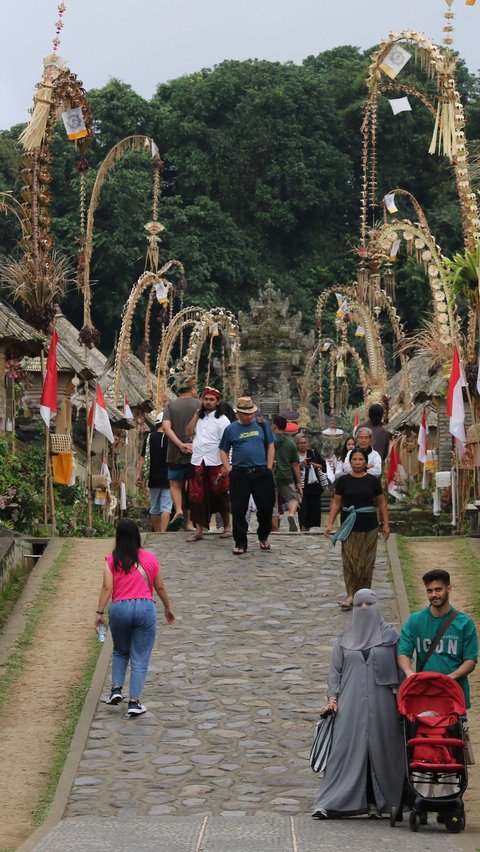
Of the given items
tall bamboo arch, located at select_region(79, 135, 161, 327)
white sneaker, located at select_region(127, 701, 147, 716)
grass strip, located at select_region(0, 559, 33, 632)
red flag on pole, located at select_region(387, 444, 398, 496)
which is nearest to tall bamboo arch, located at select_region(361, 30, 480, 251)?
tall bamboo arch, located at select_region(79, 135, 161, 327)

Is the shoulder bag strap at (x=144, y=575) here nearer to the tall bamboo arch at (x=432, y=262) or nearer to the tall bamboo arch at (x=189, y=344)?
the tall bamboo arch at (x=432, y=262)

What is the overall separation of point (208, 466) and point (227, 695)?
5563 mm

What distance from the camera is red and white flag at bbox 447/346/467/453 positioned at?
2164 centimetres

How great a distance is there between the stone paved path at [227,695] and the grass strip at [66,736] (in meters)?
0.18

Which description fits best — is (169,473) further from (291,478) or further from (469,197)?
(469,197)

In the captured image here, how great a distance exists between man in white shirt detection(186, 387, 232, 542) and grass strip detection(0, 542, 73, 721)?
167 centimetres

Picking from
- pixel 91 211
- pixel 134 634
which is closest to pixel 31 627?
pixel 134 634

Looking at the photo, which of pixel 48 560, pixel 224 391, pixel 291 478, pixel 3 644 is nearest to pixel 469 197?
pixel 291 478

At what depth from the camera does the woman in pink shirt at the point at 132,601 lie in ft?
42.6

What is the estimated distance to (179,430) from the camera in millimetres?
20281

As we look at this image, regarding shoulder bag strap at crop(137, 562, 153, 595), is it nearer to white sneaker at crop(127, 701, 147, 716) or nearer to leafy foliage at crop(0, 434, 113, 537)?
white sneaker at crop(127, 701, 147, 716)

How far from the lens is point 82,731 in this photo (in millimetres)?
12844

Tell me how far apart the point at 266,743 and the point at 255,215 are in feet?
215

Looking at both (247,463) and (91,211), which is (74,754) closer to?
(247,463)
